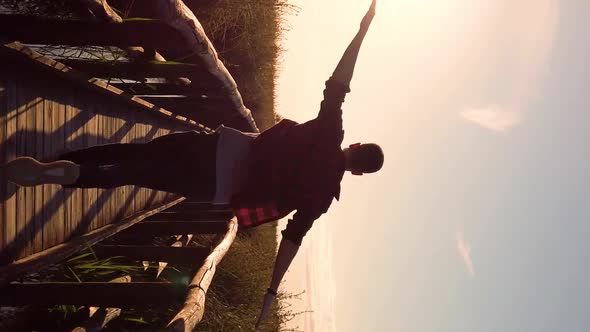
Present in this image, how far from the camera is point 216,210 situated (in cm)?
917

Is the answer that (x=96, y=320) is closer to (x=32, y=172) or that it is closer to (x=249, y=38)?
(x=32, y=172)

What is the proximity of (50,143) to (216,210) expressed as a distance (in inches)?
177

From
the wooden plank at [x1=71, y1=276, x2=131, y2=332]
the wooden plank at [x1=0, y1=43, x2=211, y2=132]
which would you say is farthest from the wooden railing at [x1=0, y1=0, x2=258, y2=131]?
the wooden plank at [x1=71, y1=276, x2=131, y2=332]

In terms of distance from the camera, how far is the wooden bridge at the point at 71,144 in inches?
148

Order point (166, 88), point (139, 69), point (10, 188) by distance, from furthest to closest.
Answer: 1. point (166, 88)
2. point (139, 69)
3. point (10, 188)

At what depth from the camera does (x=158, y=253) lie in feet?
19.8

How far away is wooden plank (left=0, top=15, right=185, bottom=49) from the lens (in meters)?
3.26

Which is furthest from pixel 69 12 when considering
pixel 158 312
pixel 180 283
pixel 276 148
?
pixel 158 312

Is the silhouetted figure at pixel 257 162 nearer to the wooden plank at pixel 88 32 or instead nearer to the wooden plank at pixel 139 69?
the wooden plank at pixel 88 32

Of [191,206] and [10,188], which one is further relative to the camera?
[191,206]

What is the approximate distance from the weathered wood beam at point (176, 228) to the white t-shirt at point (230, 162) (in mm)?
3399

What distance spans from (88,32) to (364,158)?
231cm

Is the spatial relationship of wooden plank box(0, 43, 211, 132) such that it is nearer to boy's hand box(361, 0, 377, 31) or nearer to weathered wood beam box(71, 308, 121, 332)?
weathered wood beam box(71, 308, 121, 332)

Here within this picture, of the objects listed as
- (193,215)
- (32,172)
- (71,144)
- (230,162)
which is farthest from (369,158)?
(193,215)
